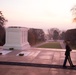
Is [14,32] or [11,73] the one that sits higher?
[14,32]

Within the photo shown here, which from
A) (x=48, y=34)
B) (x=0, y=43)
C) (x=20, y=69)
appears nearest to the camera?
(x=20, y=69)

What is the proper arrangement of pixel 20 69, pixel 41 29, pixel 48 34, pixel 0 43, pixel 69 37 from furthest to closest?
pixel 48 34 → pixel 41 29 → pixel 69 37 → pixel 0 43 → pixel 20 69

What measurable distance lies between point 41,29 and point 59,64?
33.4 meters

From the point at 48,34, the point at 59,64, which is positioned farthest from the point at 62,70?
the point at 48,34

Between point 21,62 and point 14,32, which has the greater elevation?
point 14,32

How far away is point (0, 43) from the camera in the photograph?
89.6ft

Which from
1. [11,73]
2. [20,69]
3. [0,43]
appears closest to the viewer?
[11,73]

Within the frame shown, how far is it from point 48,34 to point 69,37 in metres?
18.4

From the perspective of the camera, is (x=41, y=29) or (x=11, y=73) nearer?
(x=11, y=73)

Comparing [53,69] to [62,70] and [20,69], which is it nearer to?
[62,70]

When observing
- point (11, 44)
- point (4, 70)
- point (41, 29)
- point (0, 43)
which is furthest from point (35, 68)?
point (41, 29)

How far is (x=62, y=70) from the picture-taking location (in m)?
11.3

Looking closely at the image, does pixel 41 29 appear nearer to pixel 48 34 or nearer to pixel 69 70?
pixel 48 34

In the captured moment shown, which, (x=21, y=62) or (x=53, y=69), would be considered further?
(x=21, y=62)
